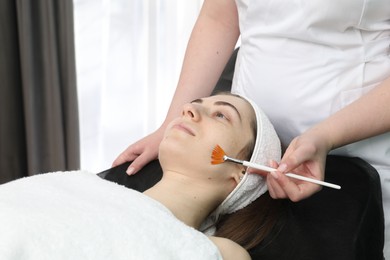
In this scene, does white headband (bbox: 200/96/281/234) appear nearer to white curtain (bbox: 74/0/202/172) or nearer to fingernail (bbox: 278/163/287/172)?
fingernail (bbox: 278/163/287/172)

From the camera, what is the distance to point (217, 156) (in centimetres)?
130

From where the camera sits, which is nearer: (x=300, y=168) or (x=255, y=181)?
(x=300, y=168)

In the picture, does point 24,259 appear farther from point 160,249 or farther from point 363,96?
point 363,96

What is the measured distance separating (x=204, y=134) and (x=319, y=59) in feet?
1.17

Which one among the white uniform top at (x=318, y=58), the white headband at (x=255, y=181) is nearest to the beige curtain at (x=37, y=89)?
the white uniform top at (x=318, y=58)

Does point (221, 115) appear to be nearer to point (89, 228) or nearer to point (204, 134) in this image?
point (204, 134)

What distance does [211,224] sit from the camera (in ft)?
4.60

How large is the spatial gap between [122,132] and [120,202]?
176 centimetres

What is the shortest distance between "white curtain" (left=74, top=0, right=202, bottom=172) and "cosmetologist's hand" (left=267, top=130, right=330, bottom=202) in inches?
66.5

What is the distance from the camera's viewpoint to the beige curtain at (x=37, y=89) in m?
2.50

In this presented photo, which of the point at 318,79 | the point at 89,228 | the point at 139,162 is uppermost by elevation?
the point at 318,79

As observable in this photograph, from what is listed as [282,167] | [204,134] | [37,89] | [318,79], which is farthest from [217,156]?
[37,89]

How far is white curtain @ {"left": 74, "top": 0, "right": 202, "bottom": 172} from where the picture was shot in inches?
108

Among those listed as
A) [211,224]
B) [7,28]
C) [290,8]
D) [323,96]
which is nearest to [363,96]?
[323,96]
